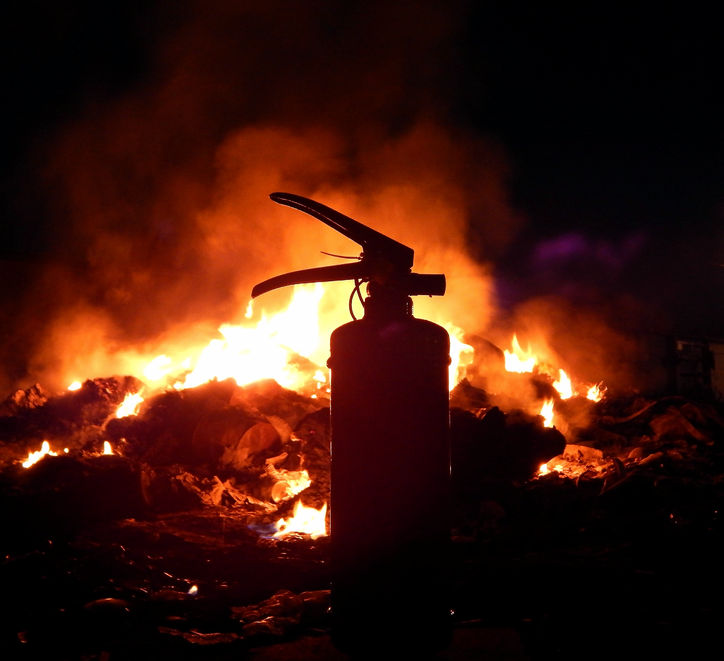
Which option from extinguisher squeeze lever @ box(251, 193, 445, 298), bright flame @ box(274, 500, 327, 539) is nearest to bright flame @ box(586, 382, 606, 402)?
bright flame @ box(274, 500, 327, 539)

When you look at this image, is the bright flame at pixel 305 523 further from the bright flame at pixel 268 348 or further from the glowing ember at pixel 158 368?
the glowing ember at pixel 158 368

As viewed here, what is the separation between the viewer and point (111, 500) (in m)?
5.97

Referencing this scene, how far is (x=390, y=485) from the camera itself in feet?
6.76

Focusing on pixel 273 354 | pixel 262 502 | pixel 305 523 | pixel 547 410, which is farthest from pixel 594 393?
pixel 305 523

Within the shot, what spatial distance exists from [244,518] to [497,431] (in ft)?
11.2

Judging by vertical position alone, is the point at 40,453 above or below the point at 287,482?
above

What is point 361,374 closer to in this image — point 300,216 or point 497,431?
point 497,431

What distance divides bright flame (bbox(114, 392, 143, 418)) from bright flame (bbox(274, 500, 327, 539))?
184 inches

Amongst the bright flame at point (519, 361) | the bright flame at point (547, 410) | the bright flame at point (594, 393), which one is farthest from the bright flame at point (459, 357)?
the bright flame at point (594, 393)

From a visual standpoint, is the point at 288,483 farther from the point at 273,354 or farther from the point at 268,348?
the point at 268,348

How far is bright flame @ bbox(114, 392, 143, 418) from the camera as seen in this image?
9.81 metres

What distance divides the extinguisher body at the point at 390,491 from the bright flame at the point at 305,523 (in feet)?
11.4

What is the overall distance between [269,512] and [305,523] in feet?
1.85

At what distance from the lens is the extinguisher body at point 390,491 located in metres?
2.05
